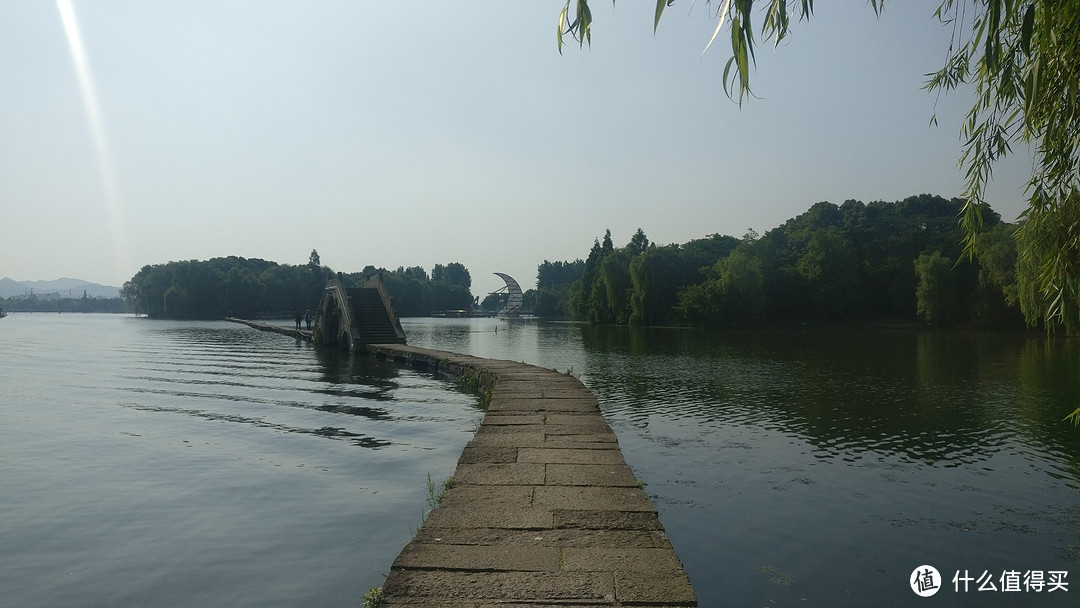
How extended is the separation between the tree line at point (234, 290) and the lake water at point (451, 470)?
7639 centimetres

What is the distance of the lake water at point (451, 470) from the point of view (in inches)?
222

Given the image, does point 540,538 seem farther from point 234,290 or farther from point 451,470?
point 234,290

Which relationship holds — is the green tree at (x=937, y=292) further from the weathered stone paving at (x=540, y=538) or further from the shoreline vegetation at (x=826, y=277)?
the weathered stone paving at (x=540, y=538)

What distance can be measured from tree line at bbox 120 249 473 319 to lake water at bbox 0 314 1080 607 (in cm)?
7639

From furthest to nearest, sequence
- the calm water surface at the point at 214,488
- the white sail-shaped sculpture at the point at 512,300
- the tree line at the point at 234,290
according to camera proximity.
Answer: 1. the white sail-shaped sculpture at the point at 512,300
2. the tree line at the point at 234,290
3. the calm water surface at the point at 214,488

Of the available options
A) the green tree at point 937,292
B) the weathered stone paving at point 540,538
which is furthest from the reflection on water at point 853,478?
the green tree at point 937,292

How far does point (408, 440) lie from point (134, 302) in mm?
141548

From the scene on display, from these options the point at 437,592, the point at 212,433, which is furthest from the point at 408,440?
the point at 437,592

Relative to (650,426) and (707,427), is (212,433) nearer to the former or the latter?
(650,426)

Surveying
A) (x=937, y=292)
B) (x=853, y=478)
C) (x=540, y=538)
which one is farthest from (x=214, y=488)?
(x=937, y=292)

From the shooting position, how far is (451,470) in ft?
30.5

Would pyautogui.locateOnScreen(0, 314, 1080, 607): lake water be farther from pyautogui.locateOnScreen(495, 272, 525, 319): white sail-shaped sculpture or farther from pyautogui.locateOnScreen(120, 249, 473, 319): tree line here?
pyautogui.locateOnScreen(495, 272, 525, 319): white sail-shaped sculpture

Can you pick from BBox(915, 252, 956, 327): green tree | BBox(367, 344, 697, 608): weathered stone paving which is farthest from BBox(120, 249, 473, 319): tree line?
BBox(367, 344, 697, 608): weathered stone paving

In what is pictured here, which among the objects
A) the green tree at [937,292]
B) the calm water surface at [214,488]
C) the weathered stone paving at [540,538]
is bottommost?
the calm water surface at [214,488]
